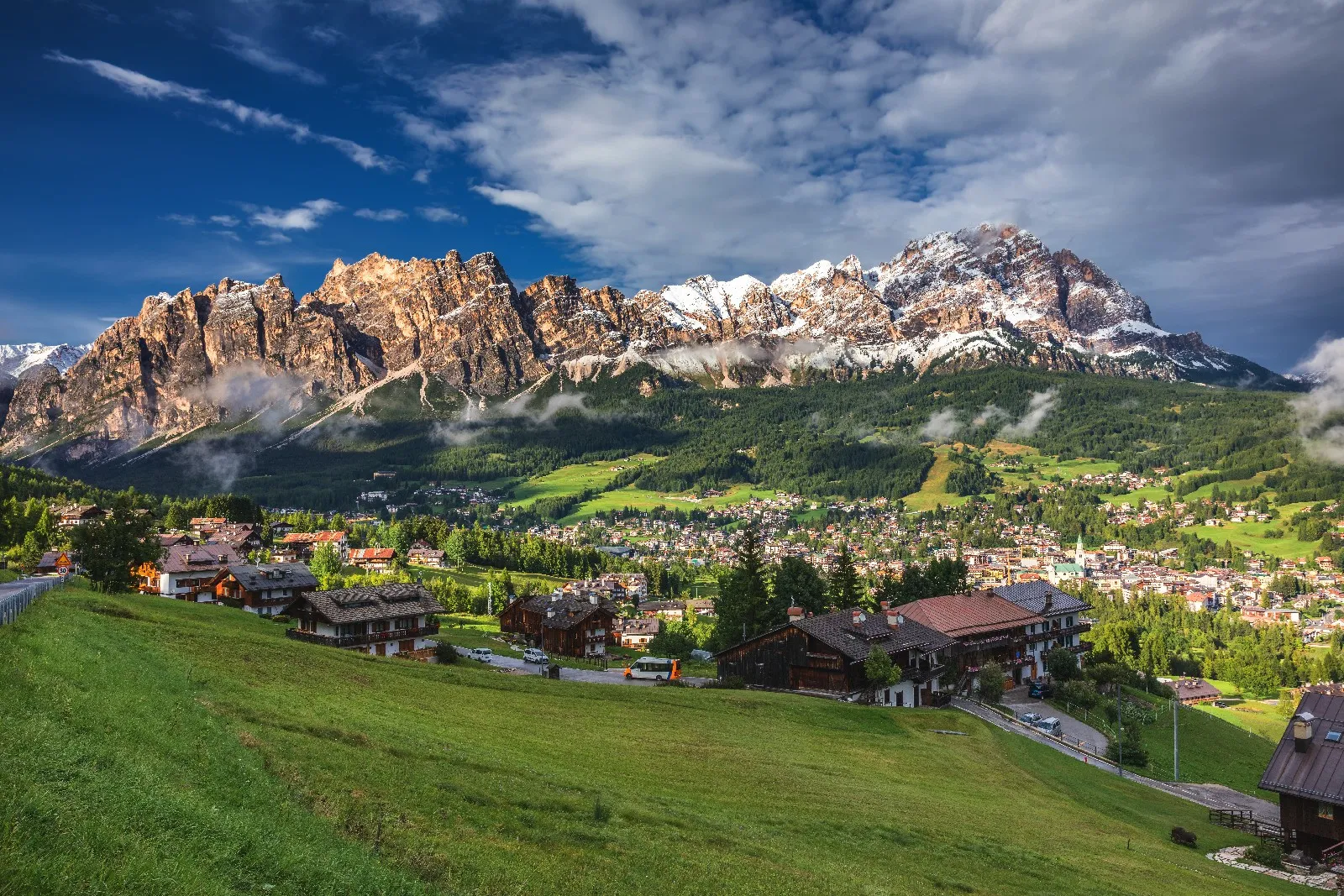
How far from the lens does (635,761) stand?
32.7 m

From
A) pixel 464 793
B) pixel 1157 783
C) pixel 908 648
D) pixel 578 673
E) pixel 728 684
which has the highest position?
pixel 464 793

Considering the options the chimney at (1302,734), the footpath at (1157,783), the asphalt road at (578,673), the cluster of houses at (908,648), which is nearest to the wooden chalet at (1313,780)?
the chimney at (1302,734)

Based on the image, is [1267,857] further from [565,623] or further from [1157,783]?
[565,623]

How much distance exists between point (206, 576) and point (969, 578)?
168118 mm

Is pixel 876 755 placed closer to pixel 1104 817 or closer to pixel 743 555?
pixel 1104 817

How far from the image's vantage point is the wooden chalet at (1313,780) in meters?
42.0

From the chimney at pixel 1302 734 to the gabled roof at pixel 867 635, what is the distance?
90.5ft

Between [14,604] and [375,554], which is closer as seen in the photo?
[14,604]

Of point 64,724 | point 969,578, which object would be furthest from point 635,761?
point 969,578

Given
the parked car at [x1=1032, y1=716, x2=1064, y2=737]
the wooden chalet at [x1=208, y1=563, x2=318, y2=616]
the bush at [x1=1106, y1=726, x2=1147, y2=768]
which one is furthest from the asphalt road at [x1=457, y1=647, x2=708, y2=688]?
the bush at [x1=1106, y1=726, x2=1147, y2=768]

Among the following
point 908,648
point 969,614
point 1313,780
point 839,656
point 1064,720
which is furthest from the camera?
point 969,614

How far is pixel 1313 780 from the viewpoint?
43062 millimetres

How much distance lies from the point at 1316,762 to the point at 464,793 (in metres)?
48.4

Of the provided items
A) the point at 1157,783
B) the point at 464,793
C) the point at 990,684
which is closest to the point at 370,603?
the point at 464,793
